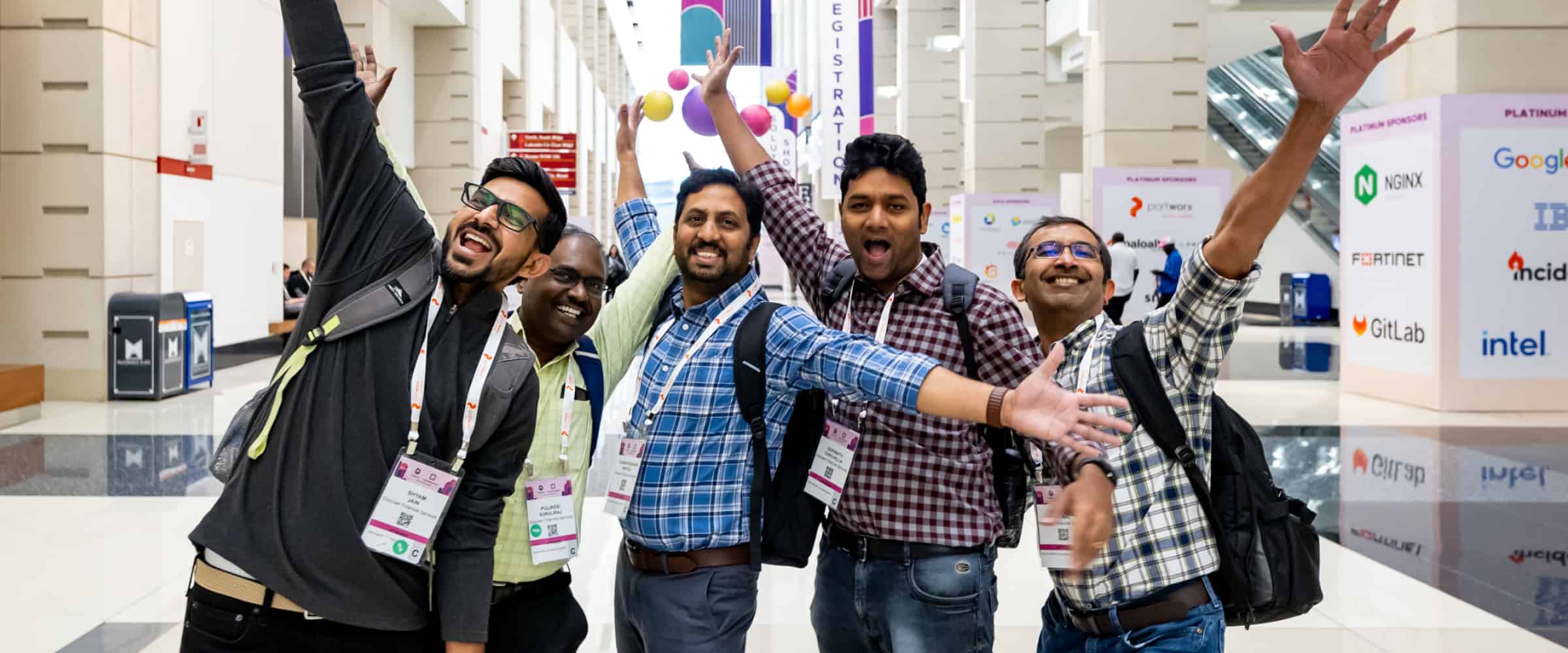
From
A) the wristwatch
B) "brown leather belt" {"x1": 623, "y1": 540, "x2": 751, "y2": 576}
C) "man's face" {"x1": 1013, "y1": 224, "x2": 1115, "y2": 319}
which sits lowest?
"brown leather belt" {"x1": 623, "y1": 540, "x2": 751, "y2": 576}

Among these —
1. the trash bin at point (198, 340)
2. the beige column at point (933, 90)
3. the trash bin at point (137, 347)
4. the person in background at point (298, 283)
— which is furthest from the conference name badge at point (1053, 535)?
the beige column at point (933, 90)

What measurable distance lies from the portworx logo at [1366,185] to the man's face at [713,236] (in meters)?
10.6

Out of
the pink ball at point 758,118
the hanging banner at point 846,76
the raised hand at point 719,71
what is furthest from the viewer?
the hanging banner at point 846,76

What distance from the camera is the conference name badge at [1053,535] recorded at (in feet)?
7.68

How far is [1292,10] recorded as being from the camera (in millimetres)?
20703

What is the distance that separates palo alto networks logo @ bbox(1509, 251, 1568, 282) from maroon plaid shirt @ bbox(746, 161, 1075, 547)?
9674 mm

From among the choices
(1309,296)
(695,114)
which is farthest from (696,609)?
(1309,296)

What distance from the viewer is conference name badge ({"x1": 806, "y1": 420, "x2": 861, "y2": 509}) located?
265 cm

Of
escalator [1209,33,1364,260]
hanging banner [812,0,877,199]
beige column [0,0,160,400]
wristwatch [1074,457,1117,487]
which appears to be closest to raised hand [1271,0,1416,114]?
wristwatch [1074,457,1117,487]

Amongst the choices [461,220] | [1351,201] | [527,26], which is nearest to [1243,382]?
[1351,201]

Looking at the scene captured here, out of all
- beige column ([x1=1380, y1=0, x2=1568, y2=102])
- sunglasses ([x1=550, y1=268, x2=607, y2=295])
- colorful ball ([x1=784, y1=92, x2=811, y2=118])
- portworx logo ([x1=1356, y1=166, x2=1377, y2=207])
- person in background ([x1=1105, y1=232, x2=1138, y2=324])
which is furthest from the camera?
colorful ball ([x1=784, y1=92, x2=811, y2=118])

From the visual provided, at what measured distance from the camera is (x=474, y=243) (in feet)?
7.30

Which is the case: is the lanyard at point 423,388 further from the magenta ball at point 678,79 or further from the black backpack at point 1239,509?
the magenta ball at point 678,79

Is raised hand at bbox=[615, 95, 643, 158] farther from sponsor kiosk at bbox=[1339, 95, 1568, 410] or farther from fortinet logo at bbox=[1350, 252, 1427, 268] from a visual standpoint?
fortinet logo at bbox=[1350, 252, 1427, 268]
